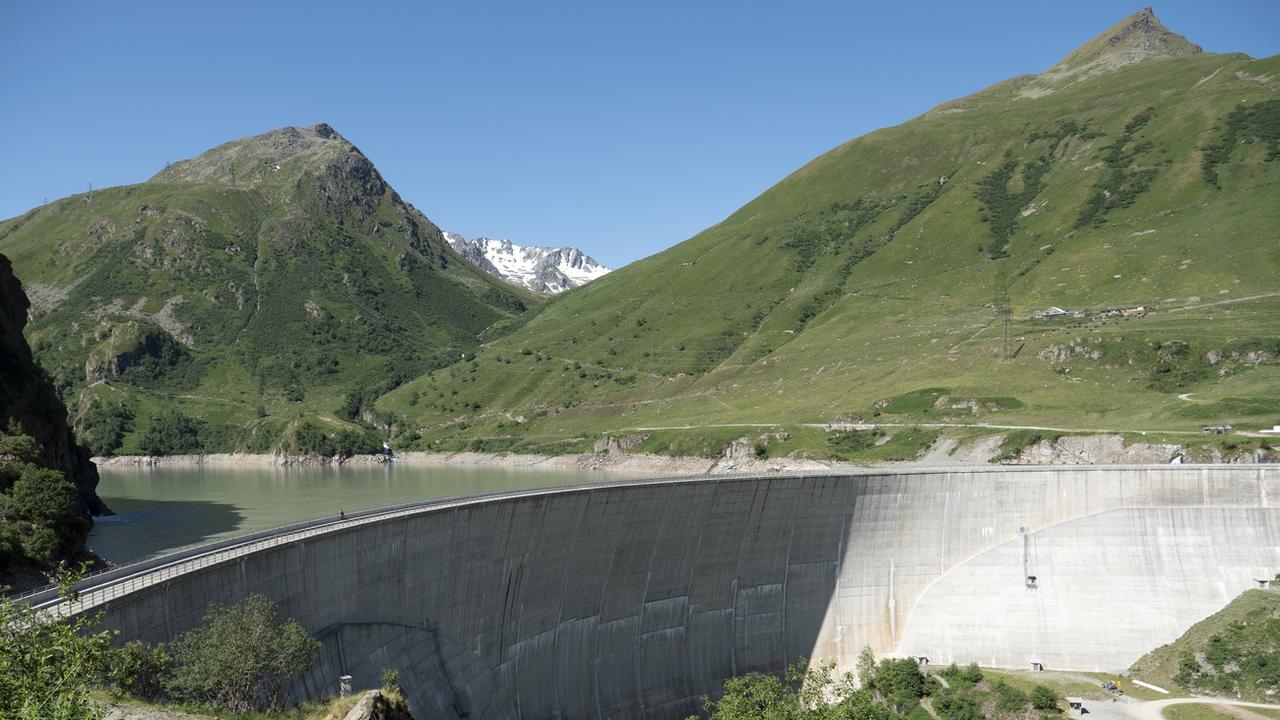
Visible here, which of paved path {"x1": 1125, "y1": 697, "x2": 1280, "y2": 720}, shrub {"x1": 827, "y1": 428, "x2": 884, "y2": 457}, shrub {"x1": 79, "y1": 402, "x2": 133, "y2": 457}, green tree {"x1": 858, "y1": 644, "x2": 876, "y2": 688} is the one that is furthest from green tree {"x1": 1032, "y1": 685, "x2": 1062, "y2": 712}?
shrub {"x1": 79, "y1": 402, "x2": 133, "y2": 457}

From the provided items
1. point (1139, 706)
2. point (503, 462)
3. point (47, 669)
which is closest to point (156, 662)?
point (47, 669)

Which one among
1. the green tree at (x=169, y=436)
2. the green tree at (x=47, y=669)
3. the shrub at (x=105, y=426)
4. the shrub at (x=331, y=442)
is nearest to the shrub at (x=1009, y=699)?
the green tree at (x=47, y=669)

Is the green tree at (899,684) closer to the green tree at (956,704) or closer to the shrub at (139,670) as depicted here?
the green tree at (956,704)

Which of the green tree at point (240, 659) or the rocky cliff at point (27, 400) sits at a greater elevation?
the rocky cliff at point (27, 400)

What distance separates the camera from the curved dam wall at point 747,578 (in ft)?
118

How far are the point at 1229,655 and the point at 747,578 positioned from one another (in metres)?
24.9

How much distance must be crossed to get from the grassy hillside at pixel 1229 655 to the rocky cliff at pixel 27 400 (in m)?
69.3

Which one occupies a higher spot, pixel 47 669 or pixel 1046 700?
pixel 47 669

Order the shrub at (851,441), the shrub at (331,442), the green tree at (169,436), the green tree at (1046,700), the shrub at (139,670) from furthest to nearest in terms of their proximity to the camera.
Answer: the green tree at (169,436) < the shrub at (331,442) < the shrub at (851,441) < the green tree at (1046,700) < the shrub at (139,670)

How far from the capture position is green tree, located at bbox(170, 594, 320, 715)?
25375 millimetres

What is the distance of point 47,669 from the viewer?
15953 mm

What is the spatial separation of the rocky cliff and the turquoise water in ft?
21.6

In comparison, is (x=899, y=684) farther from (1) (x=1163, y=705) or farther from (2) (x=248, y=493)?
(2) (x=248, y=493)

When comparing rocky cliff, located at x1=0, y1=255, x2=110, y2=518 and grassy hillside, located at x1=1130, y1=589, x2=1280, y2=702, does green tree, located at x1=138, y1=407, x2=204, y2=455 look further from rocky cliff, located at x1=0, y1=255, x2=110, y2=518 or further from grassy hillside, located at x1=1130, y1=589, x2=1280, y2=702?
grassy hillside, located at x1=1130, y1=589, x2=1280, y2=702
